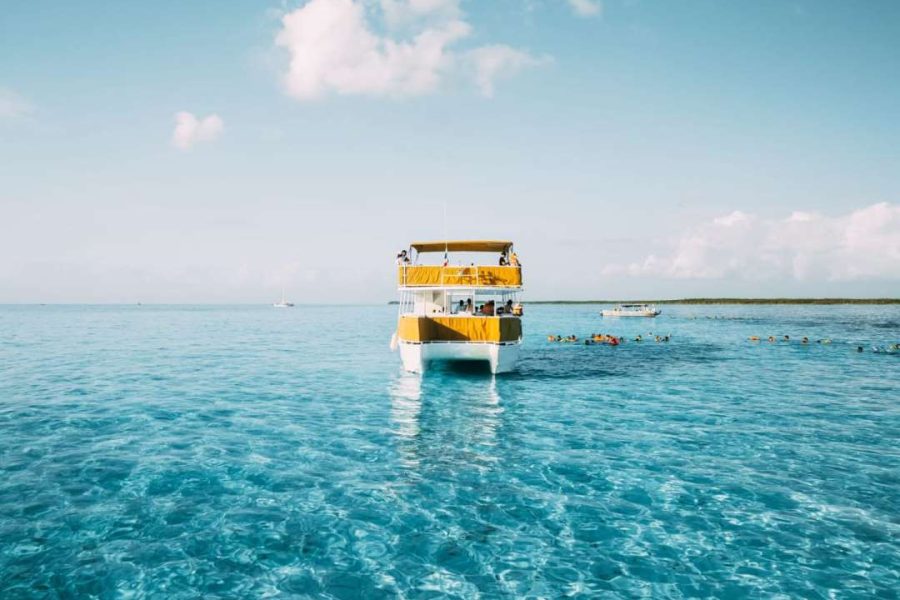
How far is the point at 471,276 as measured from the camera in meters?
25.8

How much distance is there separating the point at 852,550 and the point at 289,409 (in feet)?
55.8

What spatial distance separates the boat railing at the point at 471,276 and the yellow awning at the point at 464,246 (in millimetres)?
1492

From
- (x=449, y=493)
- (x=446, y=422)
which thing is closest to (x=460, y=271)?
(x=446, y=422)

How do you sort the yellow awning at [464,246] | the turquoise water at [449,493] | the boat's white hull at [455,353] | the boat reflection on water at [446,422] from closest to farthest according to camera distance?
the turquoise water at [449,493], the boat reflection on water at [446,422], the boat's white hull at [455,353], the yellow awning at [464,246]

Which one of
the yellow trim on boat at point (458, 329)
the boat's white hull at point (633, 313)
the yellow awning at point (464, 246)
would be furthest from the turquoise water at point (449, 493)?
the boat's white hull at point (633, 313)

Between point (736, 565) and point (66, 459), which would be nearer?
point (736, 565)

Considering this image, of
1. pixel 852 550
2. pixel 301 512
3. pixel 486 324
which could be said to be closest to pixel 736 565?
pixel 852 550

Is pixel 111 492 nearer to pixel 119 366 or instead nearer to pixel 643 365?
pixel 119 366

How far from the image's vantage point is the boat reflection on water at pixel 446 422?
13227 mm

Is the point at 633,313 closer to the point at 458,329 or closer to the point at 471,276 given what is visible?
the point at 471,276

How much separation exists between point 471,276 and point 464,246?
267 cm

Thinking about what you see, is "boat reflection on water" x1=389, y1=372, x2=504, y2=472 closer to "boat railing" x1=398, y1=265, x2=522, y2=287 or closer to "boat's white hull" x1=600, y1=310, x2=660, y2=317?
"boat railing" x1=398, y1=265, x2=522, y2=287

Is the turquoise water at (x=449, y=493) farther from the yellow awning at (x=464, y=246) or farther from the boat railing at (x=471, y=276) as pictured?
the yellow awning at (x=464, y=246)

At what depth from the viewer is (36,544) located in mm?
8359
